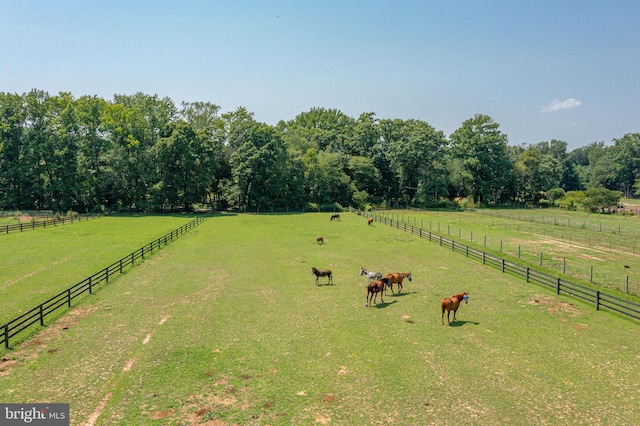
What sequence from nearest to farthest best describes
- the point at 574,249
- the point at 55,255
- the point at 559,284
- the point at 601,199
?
the point at 559,284
the point at 55,255
the point at 574,249
the point at 601,199

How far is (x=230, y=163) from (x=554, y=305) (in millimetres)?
64151

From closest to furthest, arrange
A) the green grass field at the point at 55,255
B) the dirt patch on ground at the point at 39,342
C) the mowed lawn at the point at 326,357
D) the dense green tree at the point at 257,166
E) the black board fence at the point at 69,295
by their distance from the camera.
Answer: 1. the mowed lawn at the point at 326,357
2. the dirt patch on ground at the point at 39,342
3. the black board fence at the point at 69,295
4. the green grass field at the point at 55,255
5. the dense green tree at the point at 257,166

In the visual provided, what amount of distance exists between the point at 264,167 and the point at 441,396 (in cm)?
6585

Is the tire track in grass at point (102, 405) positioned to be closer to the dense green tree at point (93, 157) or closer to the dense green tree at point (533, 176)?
the dense green tree at point (93, 157)

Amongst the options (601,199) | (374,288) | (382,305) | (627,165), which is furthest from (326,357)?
(627,165)

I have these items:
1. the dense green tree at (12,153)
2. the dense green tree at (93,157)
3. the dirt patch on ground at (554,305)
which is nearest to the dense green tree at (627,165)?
the dirt patch on ground at (554,305)

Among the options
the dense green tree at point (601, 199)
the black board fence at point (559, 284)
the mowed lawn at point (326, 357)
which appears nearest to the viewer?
the mowed lawn at point (326, 357)

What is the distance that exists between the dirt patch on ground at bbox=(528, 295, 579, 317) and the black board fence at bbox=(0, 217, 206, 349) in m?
21.1

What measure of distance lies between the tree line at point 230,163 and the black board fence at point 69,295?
1353 inches

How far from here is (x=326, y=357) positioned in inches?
493

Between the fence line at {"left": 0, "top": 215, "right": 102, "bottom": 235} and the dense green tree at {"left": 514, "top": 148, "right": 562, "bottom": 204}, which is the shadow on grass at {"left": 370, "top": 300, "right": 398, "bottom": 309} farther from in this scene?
the dense green tree at {"left": 514, "top": 148, "right": 562, "bottom": 204}

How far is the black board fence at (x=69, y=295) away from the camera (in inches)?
544

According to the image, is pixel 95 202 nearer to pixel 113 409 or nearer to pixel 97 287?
pixel 97 287

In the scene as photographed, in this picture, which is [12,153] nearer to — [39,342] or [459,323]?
[39,342]
